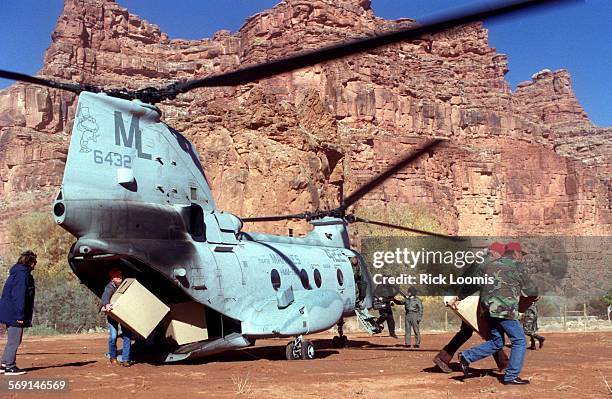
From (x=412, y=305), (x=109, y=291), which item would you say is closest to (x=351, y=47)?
(x=109, y=291)

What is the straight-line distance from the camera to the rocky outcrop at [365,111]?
79.0 metres

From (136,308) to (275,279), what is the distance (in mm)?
3391

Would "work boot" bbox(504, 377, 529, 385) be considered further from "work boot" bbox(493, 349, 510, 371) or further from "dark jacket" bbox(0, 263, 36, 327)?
"dark jacket" bbox(0, 263, 36, 327)

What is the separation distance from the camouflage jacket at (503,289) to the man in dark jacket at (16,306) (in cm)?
706

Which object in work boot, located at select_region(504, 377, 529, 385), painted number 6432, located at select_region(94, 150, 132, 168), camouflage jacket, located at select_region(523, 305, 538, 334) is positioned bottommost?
camouflage jacket, located at select_region(523, 305, 538, 334)

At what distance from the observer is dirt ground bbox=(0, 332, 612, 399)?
25.1ft

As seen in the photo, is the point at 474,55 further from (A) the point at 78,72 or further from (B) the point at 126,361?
(B) the point at 126,361

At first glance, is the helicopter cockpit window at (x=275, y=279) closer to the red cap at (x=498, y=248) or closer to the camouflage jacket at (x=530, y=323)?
the red cap at (x=498, y=248)

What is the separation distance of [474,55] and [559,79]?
42.3m

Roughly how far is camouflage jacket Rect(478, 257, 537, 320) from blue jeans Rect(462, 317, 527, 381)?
0.14 meters

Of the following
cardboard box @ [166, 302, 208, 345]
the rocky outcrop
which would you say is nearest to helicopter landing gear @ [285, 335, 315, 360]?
cardboard box @ [166, 302, 208, 345]

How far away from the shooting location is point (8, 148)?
79312 millimetres

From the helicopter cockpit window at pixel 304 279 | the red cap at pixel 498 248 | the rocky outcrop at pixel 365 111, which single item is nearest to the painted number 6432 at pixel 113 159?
the helicopter cockpit window at pixel 304 279

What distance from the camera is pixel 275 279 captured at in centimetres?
1292
